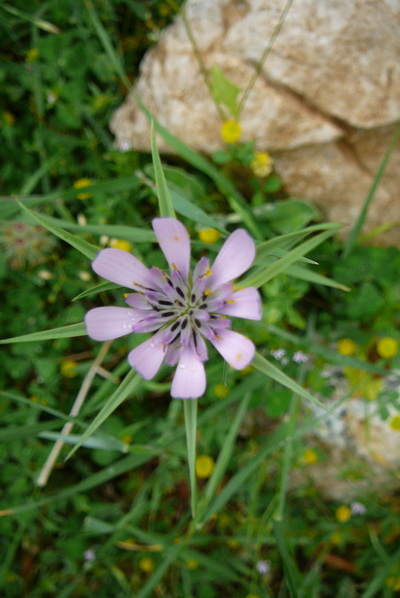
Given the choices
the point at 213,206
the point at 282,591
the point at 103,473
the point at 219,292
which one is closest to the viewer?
the point at 219,292

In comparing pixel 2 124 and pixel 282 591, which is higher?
pixel 2 124

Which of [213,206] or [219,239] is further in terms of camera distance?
[213,206]

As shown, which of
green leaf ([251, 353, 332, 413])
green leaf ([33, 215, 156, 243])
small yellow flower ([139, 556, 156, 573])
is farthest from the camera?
small yellow flower ([139, 556, 156, 573])

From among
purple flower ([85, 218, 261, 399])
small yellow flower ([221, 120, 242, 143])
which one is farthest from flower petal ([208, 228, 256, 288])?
small yellow flower ([221, 120, 242, 143])

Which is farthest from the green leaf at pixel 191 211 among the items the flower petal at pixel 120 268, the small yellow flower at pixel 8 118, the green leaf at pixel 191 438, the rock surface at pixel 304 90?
the small yellow flower at pixel 8 118

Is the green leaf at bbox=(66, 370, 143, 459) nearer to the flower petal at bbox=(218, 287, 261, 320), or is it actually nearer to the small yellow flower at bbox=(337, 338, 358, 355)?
the flower petal at bbox=(218, 287, 261, 320)

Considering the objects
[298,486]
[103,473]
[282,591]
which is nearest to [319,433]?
[298,486]

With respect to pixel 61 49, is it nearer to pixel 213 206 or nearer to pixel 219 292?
pixel 213 206
